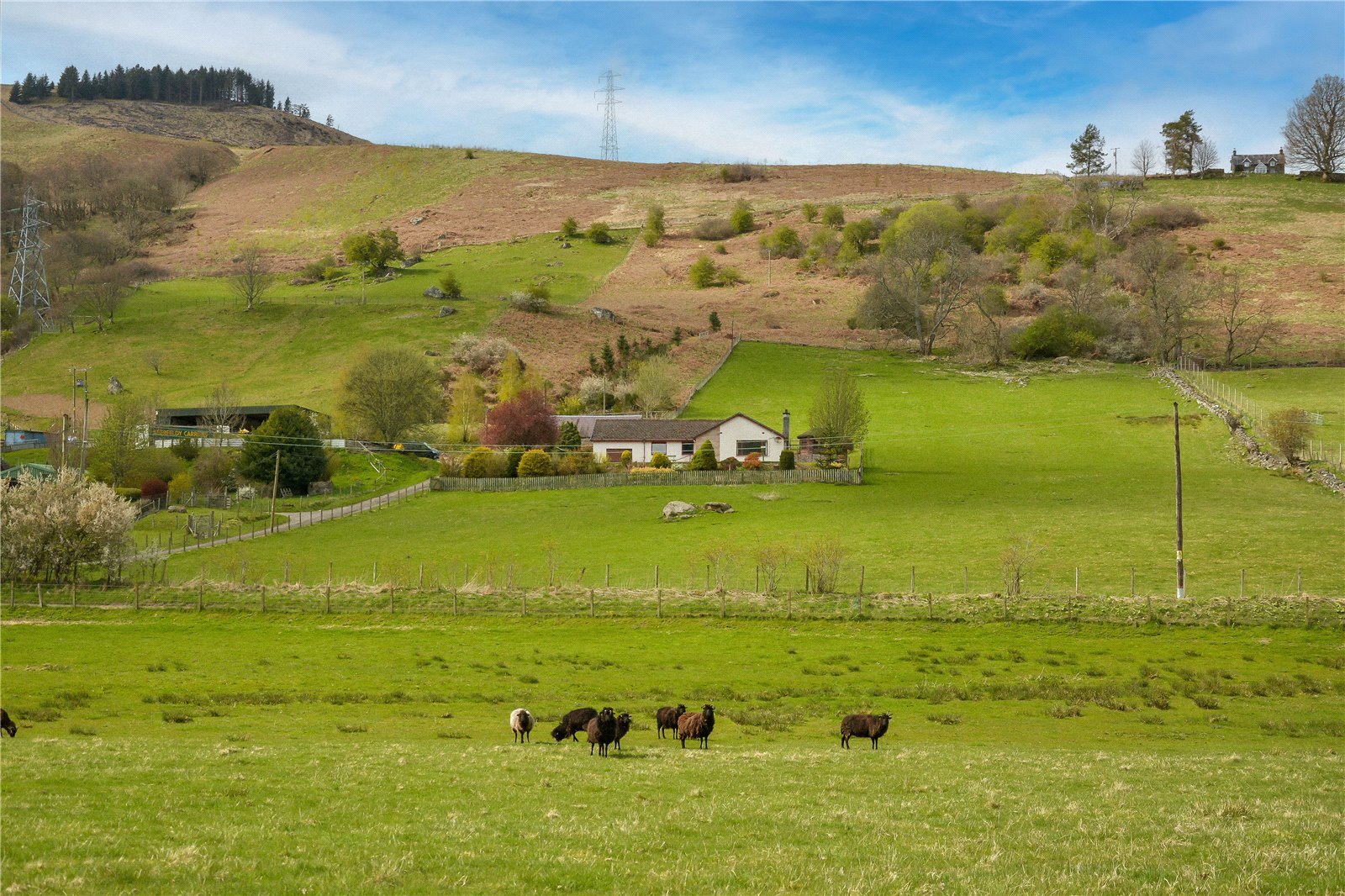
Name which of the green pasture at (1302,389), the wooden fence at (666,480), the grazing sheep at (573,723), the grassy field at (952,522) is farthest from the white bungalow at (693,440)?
the grazing sheep at (573,723)

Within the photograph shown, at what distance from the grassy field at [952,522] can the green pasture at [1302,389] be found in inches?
307

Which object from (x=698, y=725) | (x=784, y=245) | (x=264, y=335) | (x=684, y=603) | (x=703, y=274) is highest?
(x=784, y=245)

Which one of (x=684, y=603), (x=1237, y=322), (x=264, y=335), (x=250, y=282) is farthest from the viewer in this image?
(x=250, y=282)

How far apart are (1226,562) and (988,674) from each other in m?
27.2

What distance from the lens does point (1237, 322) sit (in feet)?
421

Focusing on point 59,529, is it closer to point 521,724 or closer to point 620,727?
point 521,724

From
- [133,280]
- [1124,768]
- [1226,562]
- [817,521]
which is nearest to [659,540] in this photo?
[817,521]

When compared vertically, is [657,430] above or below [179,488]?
above

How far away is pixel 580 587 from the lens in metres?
53.7

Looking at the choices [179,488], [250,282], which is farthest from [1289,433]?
[250,282]

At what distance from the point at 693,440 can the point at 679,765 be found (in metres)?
76.2

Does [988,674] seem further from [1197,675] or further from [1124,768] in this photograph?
[1124,768]

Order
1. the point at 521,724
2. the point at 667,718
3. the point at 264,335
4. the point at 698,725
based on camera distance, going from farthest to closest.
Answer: the point at 264,335, the point at 667,718, the point at 521,724, the point at 698,725

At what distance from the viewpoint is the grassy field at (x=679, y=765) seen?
12023 millimetres
